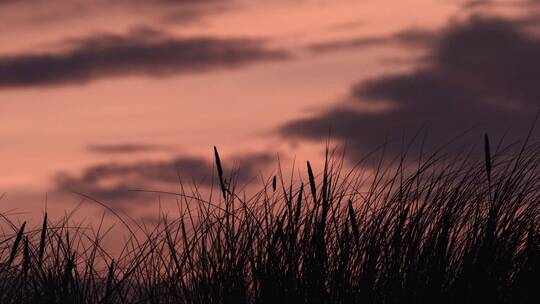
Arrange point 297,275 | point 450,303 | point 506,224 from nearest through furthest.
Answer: point 450,303
point 297,275
point 506,224

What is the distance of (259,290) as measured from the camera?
4664 millimetres

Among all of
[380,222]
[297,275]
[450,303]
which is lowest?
[450,303]

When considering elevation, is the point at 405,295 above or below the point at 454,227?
below

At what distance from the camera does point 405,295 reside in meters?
4.38

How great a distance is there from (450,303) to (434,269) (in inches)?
8.9

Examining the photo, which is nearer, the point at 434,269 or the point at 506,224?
the point at 434,269

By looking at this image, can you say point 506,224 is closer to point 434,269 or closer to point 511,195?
point 511,195

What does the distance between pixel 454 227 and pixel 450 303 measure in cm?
86

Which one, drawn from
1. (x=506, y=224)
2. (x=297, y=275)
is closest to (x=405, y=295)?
(x=297, y=275)

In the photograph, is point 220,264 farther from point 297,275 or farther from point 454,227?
point 454,227

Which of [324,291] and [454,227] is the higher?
[454,227]

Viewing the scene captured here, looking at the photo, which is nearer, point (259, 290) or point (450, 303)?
point (450, 303)

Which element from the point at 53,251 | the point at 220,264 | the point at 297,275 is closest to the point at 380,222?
the point at 297,275

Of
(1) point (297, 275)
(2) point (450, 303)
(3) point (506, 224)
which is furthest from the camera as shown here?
(3) point (506, 224)
